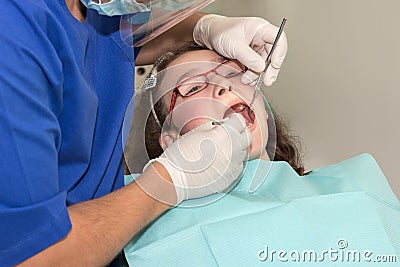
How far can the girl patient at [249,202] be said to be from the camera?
116 centimetres

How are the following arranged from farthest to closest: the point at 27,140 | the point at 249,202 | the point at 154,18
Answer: the point at 249,202
the point at 154,18
the point at 27,140

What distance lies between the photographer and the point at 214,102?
1.32m

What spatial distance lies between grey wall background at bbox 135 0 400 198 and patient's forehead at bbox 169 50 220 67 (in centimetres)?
91

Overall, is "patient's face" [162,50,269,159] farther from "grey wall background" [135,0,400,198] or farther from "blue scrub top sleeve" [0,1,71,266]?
"grey wall background" [135,0,400,198]

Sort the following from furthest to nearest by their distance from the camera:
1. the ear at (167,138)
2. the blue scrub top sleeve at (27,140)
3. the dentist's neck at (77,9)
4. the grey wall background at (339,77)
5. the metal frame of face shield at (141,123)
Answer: the grey wall background at (339,77) < the ear at (167,138) < the metal frame of face shield at (141,123) < the dentist's neck at (77,9) < the blue scrub top sleeve at (27,140)

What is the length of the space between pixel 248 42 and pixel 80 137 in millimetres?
545

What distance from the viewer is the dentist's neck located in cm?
106

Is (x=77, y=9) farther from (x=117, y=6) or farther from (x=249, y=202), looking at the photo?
(x=249, y=202)

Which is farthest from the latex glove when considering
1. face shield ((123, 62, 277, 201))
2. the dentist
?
face shield ((123, 62, 277, 201))

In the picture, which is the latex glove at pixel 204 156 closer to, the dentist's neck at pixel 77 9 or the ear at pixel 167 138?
the ear at pixel 167 138

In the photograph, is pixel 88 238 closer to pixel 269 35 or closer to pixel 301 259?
pixel 301 259

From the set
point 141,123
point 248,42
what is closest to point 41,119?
point 141,123

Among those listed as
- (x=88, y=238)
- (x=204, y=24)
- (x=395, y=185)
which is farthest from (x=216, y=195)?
(x=395, y=185)

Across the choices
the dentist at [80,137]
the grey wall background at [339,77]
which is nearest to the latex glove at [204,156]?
the dentist at [80,137]
